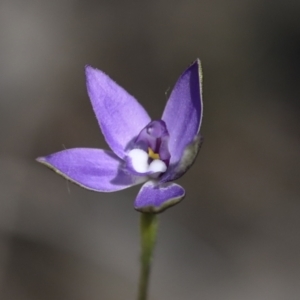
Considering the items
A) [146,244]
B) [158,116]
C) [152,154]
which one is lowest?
[146,244]

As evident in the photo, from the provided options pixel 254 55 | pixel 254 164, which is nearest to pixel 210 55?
pixel 254 55

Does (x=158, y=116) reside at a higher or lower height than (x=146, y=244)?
higher

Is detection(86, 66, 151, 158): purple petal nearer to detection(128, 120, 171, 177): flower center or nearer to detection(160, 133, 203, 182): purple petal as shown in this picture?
detection(128, 120, 171, 177): flower center

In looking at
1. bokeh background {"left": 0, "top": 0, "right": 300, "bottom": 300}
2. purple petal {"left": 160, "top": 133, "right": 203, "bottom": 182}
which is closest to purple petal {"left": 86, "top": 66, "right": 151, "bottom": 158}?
purple petal {"left": 160, "top": 133, "right": 203, "bottom": 182}

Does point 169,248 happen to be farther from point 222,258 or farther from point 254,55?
point 254,55

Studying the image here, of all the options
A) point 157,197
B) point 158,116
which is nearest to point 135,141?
point 157,197

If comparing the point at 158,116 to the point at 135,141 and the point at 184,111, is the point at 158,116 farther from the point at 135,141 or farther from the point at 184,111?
the point at 184,111
